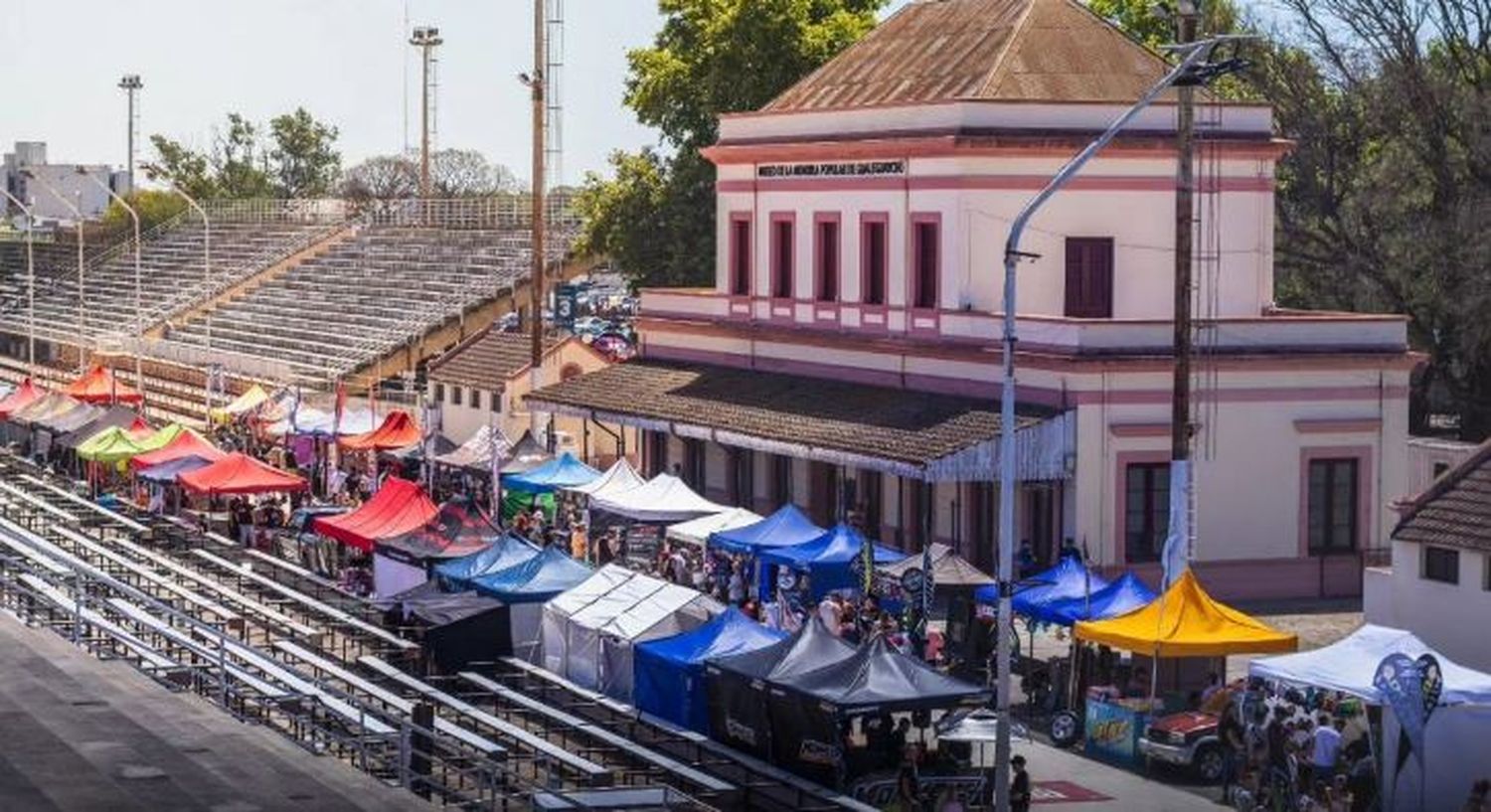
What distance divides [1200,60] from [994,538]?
58.1 ft

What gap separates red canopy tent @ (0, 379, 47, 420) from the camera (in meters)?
78.2

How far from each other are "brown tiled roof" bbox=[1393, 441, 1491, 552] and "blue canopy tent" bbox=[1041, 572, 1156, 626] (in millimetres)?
4174

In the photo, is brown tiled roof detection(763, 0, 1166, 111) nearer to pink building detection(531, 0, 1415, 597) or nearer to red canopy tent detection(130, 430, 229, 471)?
pink building detection(531, 0, 1415, 597)

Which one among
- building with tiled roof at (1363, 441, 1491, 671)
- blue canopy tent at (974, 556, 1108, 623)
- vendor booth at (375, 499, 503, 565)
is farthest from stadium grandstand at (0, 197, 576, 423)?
building with tiled roof at (1363, 441, 1491, 671)

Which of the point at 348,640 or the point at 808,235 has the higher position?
Result: the point at 808,235

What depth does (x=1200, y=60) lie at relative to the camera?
112 ft

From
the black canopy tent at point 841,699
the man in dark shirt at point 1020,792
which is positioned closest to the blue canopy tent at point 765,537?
the black canopy tent at point 841,699

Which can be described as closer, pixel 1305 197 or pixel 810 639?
pixel 810 639

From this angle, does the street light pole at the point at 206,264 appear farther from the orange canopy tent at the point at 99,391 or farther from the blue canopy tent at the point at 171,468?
the blue canopy tent at the point at 171,468

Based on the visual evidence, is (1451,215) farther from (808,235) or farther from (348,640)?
(348,640)

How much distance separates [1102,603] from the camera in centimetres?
3969

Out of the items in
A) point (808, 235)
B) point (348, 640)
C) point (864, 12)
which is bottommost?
point (348, 640)

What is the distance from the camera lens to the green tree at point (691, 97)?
73438mm

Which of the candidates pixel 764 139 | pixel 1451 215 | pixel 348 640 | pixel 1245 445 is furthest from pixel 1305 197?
pixel 348 640
